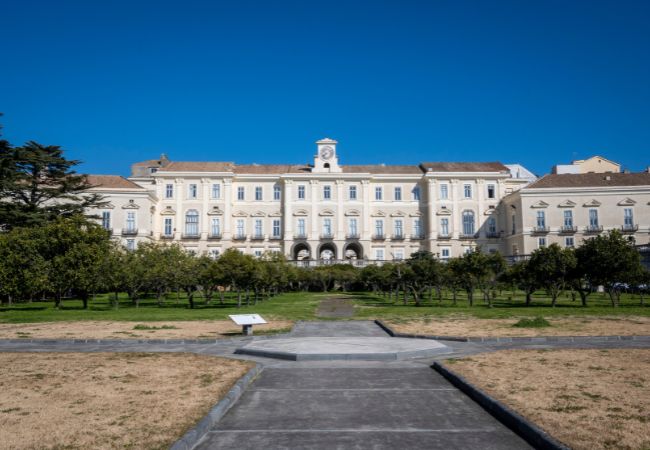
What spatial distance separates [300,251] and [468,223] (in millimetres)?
20591

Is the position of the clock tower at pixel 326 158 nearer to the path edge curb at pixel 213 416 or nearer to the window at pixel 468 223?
the window at pixel 468 223

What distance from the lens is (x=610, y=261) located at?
86.7 feet

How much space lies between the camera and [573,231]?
57.8 metres

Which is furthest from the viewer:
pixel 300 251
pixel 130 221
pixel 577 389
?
pixel 300 251

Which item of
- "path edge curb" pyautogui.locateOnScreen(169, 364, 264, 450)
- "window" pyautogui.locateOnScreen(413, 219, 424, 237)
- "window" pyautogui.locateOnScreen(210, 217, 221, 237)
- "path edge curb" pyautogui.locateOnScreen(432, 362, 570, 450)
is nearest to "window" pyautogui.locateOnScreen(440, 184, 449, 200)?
"window" pyautogui.locateOnScreen(413, 219, 424, 237)

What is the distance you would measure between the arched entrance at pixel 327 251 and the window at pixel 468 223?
15396 mm

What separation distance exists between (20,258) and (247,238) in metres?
34.2

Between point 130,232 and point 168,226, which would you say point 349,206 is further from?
Result: point 130,232

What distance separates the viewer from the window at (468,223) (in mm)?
62031

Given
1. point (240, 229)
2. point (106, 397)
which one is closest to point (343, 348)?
point (106, 397)

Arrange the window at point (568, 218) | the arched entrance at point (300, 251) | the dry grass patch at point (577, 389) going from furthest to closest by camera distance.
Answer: the arched entrance at point (300, 251), the window at point (568, 218), the dry grass patch at point (577, 389)

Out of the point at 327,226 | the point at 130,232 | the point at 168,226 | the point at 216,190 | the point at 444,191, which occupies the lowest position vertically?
the point at 130,232

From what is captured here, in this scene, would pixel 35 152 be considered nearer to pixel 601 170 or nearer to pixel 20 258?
pixel 20 258

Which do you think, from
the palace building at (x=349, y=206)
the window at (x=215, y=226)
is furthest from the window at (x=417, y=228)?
the window at (x=215, y=226)
